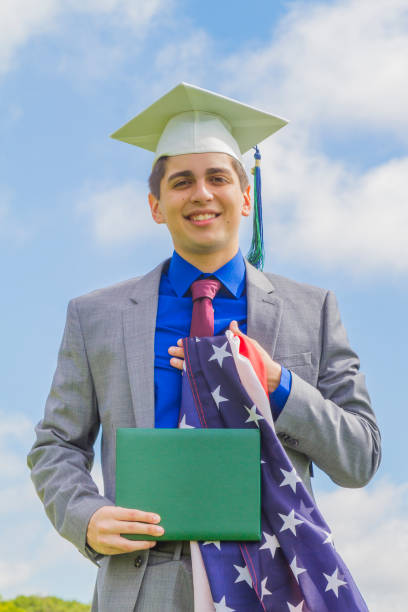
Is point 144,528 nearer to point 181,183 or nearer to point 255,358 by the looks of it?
point 255,358

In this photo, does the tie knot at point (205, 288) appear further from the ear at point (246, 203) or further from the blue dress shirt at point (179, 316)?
the ear at point (246, 203)

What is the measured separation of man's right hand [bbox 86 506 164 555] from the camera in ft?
8.50

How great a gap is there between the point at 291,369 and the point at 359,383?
31 cm

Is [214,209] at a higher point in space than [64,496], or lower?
higher

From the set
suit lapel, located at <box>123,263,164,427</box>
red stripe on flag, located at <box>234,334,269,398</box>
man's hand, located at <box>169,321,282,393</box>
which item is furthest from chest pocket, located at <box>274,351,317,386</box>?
suit lapel, located at <box>123,263,164,427</box>

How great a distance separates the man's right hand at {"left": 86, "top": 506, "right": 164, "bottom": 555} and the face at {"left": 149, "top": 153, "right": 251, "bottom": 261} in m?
1.10

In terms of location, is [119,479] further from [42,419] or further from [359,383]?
[359,383]

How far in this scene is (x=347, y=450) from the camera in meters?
2.97

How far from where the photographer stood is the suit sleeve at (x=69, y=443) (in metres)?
2.90

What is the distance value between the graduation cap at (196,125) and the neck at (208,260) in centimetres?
41

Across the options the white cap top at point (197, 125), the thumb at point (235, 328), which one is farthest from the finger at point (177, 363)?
the white cap top at point (197, 125)

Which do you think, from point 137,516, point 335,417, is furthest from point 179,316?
point 137,516

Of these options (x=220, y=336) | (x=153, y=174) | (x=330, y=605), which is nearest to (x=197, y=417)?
(x=220, y=336)

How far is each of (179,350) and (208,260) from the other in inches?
19.3
